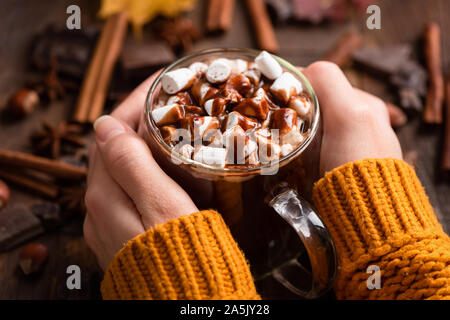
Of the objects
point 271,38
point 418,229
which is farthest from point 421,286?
point 271,38

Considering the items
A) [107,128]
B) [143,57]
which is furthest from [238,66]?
[143,57]

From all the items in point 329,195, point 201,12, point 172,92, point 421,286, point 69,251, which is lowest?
point 69,251

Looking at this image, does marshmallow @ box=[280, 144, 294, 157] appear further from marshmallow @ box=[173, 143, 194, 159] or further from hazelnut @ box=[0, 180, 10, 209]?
hazelnut @ box=[0, 180, 10, 209]

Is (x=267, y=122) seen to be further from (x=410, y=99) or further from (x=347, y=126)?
(x=410, y=99)

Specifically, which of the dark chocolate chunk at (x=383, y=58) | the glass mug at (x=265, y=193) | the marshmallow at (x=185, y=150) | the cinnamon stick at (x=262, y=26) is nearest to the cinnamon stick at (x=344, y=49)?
the dark chocolate chunk at (x=383, y=58)
